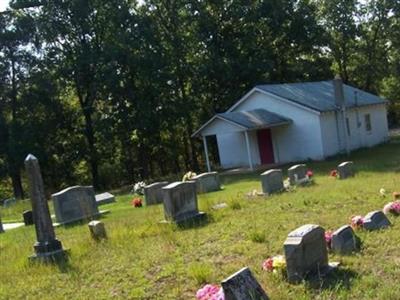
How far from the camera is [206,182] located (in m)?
21.1

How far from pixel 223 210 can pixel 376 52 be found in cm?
4216

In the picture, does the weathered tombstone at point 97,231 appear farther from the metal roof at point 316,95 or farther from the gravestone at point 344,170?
the metal roof at point 316,95

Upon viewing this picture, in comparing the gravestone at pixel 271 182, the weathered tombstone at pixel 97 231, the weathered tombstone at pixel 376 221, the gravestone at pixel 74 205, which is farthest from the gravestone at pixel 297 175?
the weathered tombstone at pixel 376 221

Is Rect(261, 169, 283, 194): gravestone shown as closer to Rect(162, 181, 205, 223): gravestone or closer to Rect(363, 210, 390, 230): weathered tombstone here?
Rect(162, 181, 205, 223): gravestone

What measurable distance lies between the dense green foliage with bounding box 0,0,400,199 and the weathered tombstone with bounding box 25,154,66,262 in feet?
81.5

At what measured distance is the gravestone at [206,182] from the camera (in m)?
20.6

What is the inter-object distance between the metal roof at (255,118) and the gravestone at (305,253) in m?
22.8

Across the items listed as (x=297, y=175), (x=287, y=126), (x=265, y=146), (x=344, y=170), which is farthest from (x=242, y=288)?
(x=265, y=146)

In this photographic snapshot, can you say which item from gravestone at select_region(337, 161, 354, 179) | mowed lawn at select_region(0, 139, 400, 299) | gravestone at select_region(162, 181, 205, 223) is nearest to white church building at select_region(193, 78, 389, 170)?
gravestone at select_region(337, 161, 354, 179)

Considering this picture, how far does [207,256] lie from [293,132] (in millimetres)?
23495

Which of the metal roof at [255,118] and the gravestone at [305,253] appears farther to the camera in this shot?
the metal roof at [255,118]

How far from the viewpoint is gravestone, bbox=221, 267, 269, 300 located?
19.5 ft

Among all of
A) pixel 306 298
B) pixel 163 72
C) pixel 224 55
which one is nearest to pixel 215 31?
pixel 224 55

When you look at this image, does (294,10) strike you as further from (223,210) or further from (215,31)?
(223,210)
